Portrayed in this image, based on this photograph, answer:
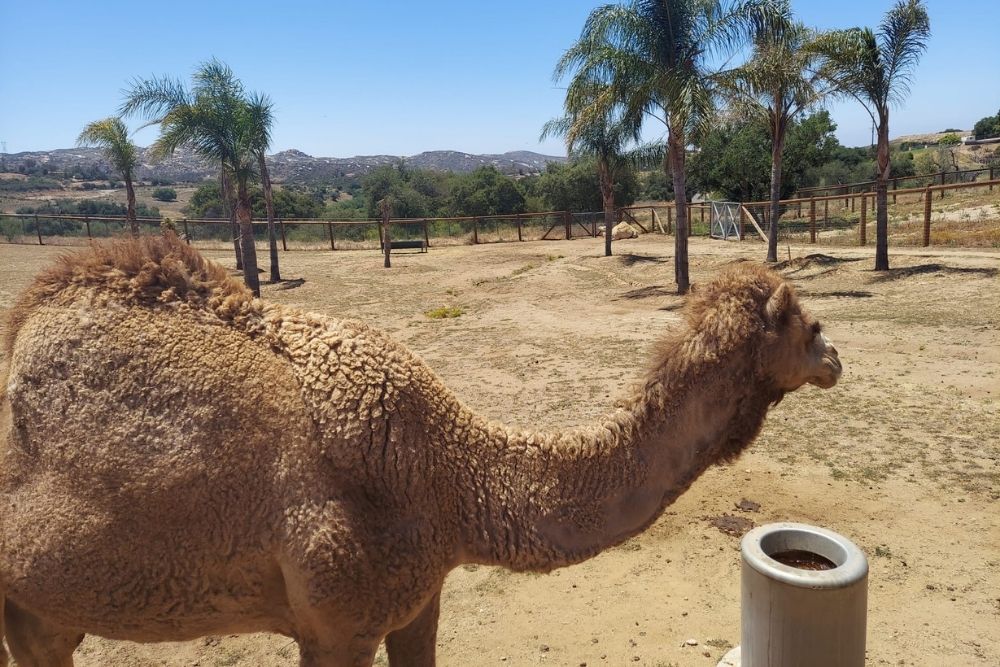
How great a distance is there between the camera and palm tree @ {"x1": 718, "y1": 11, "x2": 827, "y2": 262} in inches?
639

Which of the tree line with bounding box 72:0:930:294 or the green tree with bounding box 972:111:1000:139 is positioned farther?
the green tree with bounding box 972:111:1000:139

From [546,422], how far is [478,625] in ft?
11.6

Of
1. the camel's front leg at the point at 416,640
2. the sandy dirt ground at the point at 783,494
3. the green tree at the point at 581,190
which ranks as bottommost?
the sandy dirt ground at the point at 783,494

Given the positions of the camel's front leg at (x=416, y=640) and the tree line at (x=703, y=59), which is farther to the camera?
the tree line at (x=703, y=59)

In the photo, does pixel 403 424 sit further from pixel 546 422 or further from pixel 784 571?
pixel 546 422

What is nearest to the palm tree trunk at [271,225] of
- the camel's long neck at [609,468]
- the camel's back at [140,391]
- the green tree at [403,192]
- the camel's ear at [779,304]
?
the camel's back at [140,391]

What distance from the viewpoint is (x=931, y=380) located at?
8453 mm

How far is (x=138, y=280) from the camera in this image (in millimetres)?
2807

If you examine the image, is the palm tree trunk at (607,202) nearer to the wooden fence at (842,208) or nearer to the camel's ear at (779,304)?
the wooden fence at (842,208)

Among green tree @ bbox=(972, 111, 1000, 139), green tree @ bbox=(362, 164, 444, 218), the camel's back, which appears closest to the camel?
the camel's back

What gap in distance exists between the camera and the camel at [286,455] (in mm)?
2525

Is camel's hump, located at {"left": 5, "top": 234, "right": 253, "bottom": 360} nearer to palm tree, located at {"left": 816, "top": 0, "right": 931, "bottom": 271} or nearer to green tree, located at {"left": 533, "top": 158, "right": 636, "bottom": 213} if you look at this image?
palm tree, located at {"left": 816, "top": 0, "right": 931, "bottom": 271}

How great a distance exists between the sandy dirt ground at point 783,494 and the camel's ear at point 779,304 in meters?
2.15

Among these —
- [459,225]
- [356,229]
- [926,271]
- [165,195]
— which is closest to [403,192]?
[356,229]
